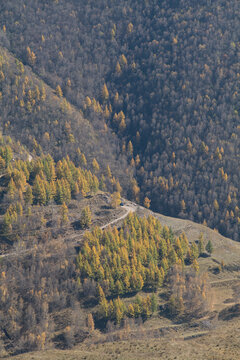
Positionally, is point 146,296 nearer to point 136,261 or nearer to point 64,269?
point 136,261

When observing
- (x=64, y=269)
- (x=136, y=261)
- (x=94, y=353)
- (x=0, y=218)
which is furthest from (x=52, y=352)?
(x=0, y=218)

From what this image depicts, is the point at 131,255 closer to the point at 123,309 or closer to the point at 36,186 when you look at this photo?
the point at 123,309

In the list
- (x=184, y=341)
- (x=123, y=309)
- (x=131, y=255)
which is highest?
(x=184, y=341)

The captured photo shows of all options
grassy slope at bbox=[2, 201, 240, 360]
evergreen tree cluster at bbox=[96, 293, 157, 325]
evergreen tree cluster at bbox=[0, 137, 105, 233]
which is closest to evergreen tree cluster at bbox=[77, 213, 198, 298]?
evergreen tree cluster at bbox=[96, 293, 157, 325]

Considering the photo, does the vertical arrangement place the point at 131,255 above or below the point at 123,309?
above

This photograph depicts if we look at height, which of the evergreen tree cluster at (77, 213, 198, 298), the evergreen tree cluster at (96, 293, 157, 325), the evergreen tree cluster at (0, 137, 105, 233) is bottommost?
the evergreen tree cluster at (96, 293, 157, 325)

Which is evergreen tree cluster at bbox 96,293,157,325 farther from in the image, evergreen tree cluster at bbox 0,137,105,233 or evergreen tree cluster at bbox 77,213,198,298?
evergreen tree cluster at bbox 0,137,105,233

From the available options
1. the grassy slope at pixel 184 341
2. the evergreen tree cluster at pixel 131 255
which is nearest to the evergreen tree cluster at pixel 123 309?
the grassy slope at pixel 184 341

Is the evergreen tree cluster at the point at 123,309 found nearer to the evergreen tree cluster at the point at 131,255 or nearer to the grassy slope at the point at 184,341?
the grassy slope at the point at 184,341

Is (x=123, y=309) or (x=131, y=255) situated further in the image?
(x=131, y=255)

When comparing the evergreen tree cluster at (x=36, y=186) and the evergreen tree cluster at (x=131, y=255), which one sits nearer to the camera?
the evergreen tree cluster at (x=131, y=255)

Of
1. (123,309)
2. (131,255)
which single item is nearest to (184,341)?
(123,309)

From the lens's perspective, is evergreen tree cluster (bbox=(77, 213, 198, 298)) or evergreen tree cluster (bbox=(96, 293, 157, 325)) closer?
evergreen tree cluster (bbox=(96, 293, 157, 325))
